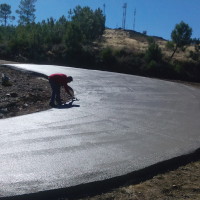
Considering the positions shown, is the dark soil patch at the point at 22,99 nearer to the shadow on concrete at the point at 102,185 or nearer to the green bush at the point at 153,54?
the shadow on concrete at the point at 102,185

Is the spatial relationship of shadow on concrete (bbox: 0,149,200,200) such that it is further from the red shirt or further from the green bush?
the green bush

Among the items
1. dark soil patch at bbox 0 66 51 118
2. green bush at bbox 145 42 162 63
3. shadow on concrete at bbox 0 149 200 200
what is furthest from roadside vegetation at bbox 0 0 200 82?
shadow on concrete at bbox 0 149 200 200

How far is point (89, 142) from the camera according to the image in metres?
8.46

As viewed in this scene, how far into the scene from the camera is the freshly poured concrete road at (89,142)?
6.27 metres

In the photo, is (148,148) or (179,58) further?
(179,58)

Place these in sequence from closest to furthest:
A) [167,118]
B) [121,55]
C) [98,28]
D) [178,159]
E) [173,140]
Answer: [178,159], [173,140], [167,118], [121,55], [98,28]

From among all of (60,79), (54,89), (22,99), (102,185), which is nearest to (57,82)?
(60,79)

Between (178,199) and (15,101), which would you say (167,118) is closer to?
(15,101)

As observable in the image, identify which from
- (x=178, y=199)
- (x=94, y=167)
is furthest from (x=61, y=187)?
(x=178, y=199)

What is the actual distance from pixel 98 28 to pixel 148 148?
58429 millimetres

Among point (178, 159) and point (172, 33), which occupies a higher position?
point (172, 33)

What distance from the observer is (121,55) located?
48594 millimetres

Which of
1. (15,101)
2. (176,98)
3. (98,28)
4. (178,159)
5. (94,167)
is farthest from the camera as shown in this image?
(98,28)

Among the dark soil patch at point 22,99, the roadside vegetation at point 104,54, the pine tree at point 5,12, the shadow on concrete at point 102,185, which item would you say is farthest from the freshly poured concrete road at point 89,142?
the pine tree at point 5,12
